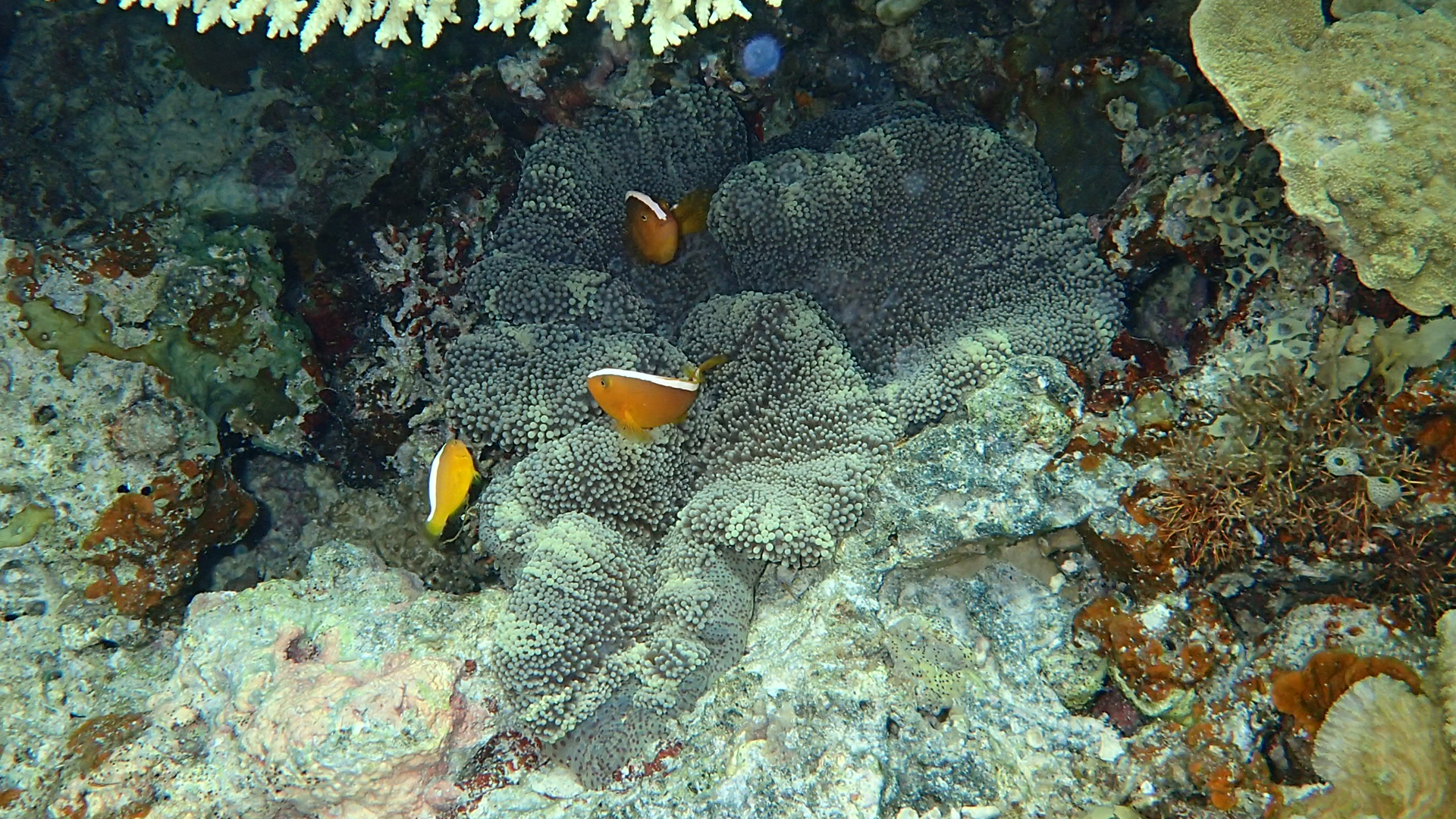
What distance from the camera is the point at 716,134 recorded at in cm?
331

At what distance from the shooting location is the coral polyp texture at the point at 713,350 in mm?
2510

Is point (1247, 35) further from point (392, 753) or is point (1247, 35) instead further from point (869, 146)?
point (392, 753)

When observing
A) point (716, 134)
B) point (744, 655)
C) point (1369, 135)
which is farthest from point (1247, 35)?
point (744, 655)

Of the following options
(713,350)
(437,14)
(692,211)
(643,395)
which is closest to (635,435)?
(643,395)

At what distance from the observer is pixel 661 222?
3074mm

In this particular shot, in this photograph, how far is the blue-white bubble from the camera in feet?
11.0

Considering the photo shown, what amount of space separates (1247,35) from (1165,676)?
76.8 inches

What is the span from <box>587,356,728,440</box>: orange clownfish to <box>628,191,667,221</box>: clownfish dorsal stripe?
0.67 m

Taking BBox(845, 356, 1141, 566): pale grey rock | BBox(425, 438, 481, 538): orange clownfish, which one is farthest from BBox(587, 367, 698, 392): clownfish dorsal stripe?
BBox(845, 356, 1141, 566): pale grey rock

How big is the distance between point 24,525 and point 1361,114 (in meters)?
4.58

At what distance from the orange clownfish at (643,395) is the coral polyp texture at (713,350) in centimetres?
14

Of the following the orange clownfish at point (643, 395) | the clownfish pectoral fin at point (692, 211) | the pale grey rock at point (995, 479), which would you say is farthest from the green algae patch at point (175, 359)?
the pale grey rock at point (995, 479)

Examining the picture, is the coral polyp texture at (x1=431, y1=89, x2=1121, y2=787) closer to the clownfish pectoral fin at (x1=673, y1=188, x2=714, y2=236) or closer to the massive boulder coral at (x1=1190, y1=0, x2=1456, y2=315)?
the clownfish pectoral fin at (x1=673, y1=188, x2=714, y2=236)

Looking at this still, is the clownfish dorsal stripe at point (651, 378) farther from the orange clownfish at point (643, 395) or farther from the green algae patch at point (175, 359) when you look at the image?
the green algae patch at point (175, 359)
